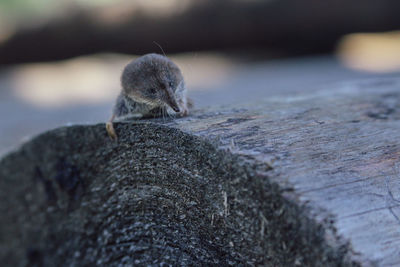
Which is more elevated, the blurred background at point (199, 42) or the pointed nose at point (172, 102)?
the blurred background at point (199, 42)

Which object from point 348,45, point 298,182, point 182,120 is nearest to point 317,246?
point 298,182

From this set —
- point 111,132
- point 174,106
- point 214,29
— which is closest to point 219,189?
point 111,132

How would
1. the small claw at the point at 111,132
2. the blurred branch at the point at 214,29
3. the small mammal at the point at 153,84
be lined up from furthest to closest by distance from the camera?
the blurred branch at the point at 214,29
the small mammal at the point at 153,84
the small claw at the point at 111,132

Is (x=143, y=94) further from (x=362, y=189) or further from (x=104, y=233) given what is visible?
(x=362, y=189)

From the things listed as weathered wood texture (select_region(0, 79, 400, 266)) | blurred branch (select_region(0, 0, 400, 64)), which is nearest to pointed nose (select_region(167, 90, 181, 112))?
weathered wood texture (select_region(0, 79, 400, 266))

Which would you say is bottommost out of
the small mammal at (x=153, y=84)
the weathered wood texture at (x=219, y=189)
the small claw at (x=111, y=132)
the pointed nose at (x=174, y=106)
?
the weathered wood texture at (x=219, y=189)

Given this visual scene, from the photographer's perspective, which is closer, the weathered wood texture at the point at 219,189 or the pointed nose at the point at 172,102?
the weathered wood texture at the point at 219,189

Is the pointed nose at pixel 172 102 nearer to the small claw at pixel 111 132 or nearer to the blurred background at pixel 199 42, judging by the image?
the small claw at pixel 111 132

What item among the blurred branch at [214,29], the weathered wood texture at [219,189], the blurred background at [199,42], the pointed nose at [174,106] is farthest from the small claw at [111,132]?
the blurred branch at [214,29]
